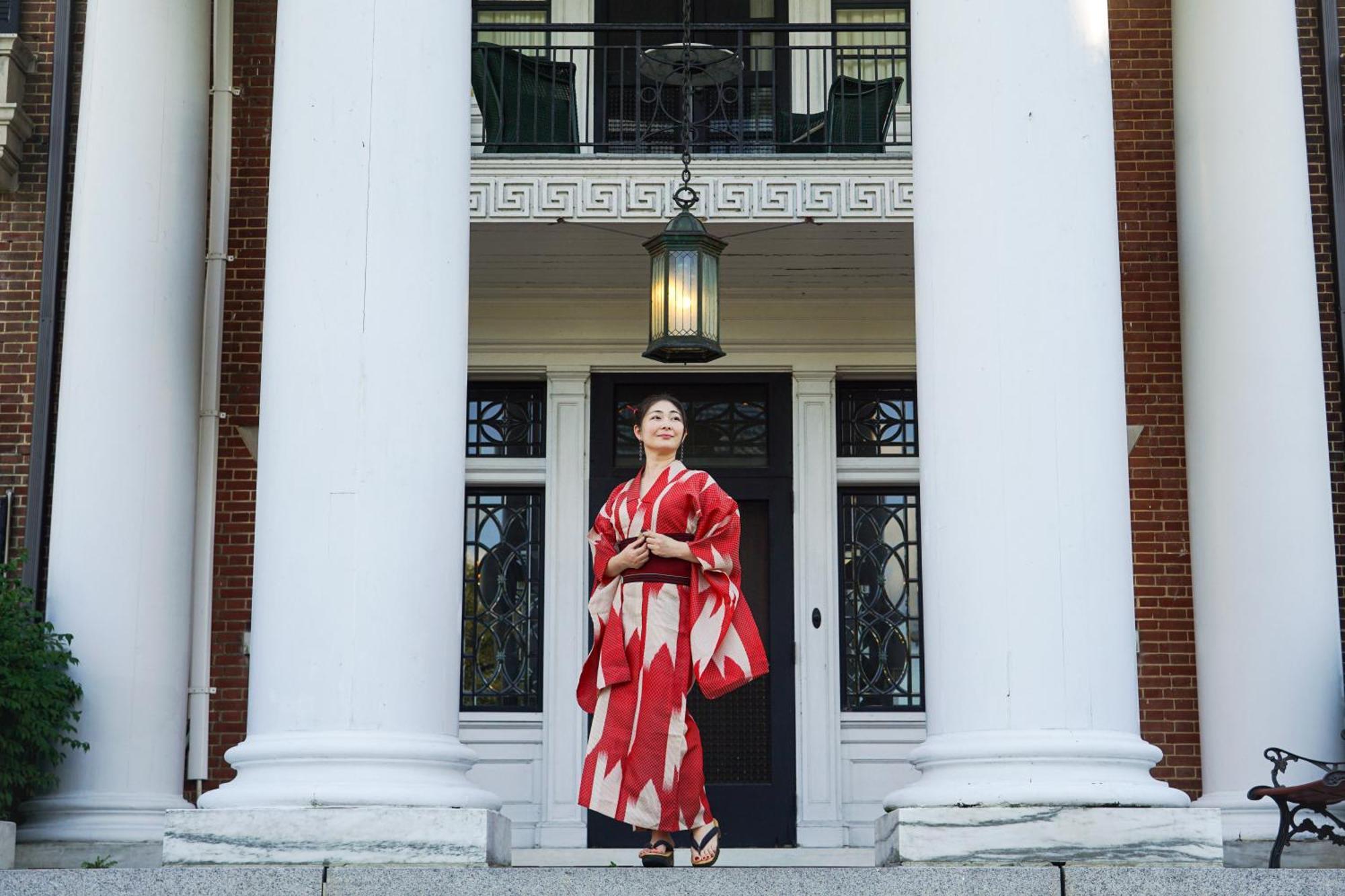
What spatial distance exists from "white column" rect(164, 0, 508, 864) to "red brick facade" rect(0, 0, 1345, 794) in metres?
3.95

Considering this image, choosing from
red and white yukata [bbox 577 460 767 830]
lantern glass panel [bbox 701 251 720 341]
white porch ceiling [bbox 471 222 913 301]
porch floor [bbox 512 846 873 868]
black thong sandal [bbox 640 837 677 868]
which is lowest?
porch floor [bbox 512 846 873 868]

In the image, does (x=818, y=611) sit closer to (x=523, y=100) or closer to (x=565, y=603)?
(x=565, y=603)

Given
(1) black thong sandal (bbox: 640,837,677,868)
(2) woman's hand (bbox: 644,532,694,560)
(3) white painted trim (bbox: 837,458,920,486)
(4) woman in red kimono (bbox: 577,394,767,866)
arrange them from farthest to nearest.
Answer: (3) white painted trim (bbox: 837,458,920,486) → (2) woman's hand (bbox: 644,532,694,560) → (4) woman in red kimono (bbox: 577,394,767,866) → (1) black thong sandal (bbox: 640,837,677,868)

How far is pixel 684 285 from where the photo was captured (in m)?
9.45

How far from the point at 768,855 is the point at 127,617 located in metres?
3.66

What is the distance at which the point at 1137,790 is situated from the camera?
636 cm

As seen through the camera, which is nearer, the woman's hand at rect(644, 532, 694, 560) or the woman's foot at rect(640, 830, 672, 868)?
the woman's foot at rect(640, 830, 672, 868)

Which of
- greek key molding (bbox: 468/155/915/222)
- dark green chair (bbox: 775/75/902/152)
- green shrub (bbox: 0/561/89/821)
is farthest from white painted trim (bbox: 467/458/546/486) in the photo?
green shrub (bbox: 0/561/89/821)

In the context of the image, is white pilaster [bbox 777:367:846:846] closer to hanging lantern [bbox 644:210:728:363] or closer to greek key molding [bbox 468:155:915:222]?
greek key molding [bbox 468:155:915:222]

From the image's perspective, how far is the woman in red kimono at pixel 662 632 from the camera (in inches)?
278

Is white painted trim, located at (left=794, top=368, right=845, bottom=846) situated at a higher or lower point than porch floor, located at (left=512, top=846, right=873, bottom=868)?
higher

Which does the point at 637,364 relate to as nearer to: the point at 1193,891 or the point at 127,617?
the point at 127,617

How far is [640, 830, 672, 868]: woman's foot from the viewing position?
6895 millimetres

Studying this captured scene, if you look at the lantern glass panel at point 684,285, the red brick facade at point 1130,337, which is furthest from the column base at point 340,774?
the red brick facade at point 1130,337
